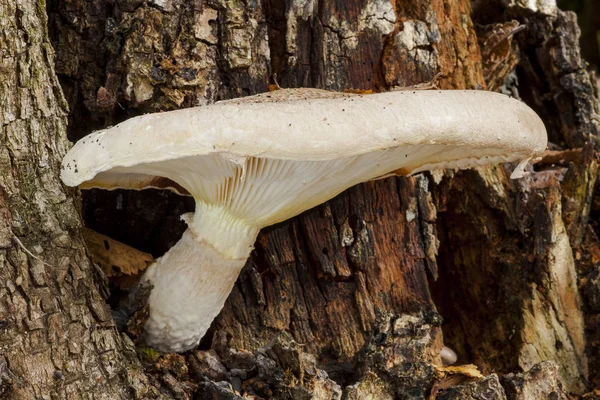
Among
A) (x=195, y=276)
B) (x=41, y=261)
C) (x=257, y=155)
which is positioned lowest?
(x=195, y=276)

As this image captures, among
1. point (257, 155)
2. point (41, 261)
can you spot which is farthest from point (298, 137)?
point (41, 261)

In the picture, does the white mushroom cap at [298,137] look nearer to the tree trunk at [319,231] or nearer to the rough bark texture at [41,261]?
the rough bark texture at [41,261]

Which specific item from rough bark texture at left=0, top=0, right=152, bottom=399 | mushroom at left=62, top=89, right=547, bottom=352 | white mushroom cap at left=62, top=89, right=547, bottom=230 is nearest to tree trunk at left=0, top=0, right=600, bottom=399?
rough bark texture at left=0, top=0, right=152, bottom=399

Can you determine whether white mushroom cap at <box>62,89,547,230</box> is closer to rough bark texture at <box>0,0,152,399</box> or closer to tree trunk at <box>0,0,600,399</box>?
rough bark texture at <box>0,0,152,399</box>

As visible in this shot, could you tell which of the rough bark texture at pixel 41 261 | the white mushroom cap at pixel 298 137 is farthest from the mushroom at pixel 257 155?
the rough bark texture at pixel 41 261

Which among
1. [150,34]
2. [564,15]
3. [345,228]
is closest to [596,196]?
[564,15]

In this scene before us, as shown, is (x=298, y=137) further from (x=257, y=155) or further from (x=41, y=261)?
(x=41, y=261)

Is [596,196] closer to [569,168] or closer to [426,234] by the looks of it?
Result: [569,168]
